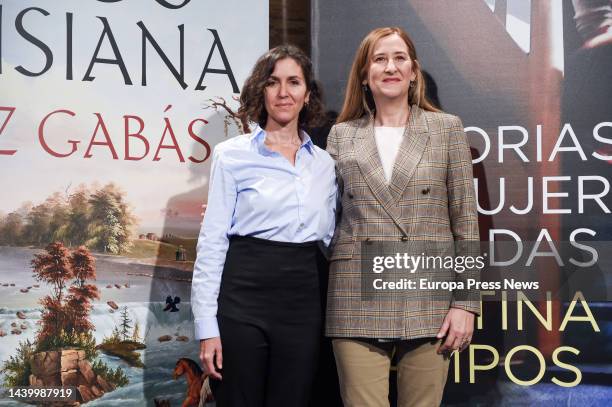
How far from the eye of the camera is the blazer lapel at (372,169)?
2.15m

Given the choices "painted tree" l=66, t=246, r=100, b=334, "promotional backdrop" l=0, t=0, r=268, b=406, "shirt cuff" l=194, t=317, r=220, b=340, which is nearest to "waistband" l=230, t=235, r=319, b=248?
"shirt cuff" l=194, t=317, r=220, b=340

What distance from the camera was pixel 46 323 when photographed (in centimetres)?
273

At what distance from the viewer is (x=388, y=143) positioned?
7.45 feet

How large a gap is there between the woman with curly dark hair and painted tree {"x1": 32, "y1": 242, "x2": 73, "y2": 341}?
883mm

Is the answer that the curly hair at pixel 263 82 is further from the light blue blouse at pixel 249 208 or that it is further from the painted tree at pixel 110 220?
the painted tree at pixel 110 220

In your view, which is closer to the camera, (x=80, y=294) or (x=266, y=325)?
(x=266, y=325)

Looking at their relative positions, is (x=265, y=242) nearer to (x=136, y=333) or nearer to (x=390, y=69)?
(x=390, y=69)

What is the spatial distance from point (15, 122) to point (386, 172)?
1.53m

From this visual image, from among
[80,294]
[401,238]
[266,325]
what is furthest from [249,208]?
[80,294]

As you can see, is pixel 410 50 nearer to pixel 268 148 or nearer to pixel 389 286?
pixel 268 148

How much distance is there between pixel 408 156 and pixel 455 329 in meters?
0.55

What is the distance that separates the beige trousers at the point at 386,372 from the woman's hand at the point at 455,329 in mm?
36

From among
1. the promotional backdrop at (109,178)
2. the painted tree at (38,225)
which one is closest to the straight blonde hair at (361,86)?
the promotional backdrop at (109,178)

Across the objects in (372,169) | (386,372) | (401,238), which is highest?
(372,169)
